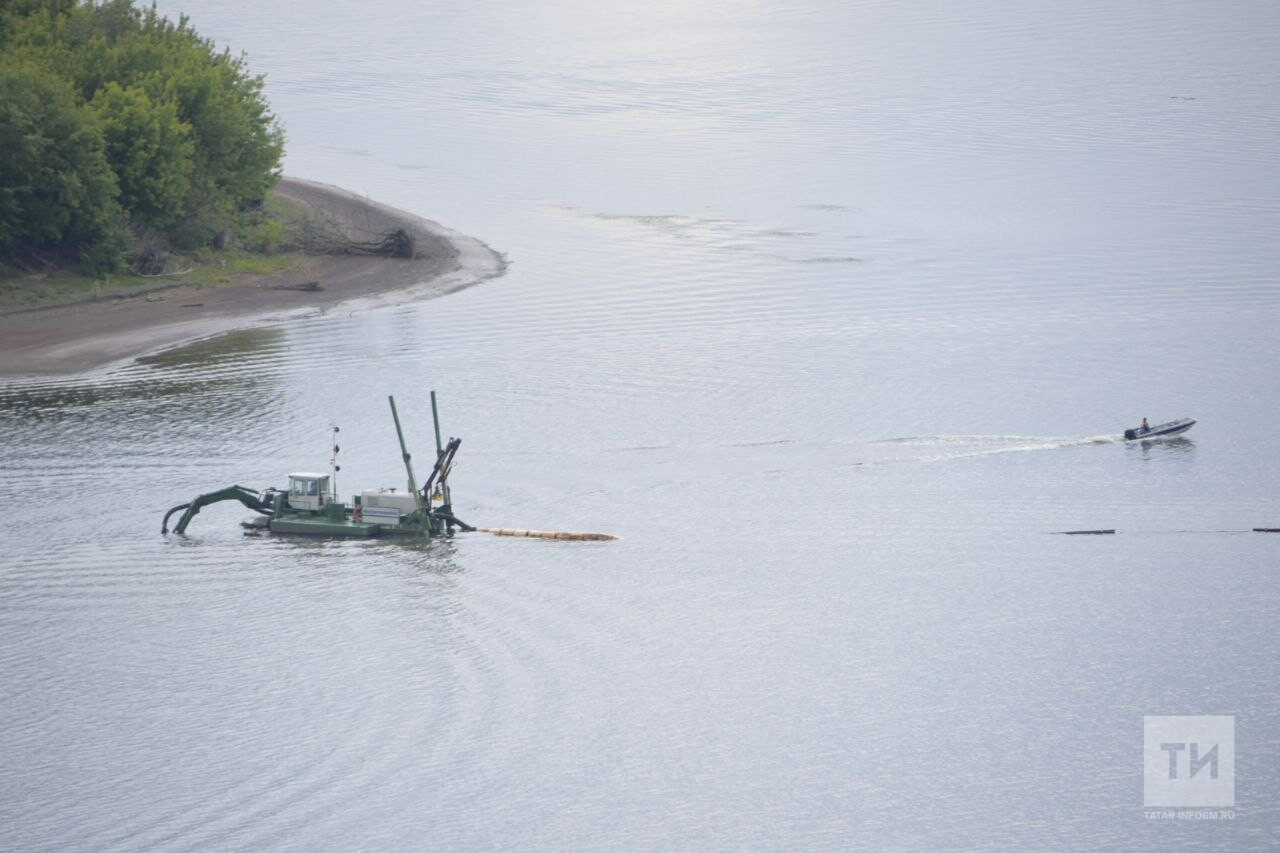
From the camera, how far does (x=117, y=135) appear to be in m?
69.1

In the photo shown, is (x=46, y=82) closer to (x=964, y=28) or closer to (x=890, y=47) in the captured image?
(x=890, y=47)

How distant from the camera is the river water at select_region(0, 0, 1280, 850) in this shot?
1198 inches

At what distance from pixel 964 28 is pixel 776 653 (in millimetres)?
146536

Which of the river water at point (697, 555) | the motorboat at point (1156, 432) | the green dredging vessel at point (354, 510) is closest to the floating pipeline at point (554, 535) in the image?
the river water at point (697, 555)

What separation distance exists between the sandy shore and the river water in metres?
2.04

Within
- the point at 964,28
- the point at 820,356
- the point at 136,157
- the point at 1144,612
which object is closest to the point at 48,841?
the point at 1144,612

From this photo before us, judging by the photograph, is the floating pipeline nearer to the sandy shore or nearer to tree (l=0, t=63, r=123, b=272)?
the sandy shore

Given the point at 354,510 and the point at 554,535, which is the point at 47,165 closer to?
the point at 354,510

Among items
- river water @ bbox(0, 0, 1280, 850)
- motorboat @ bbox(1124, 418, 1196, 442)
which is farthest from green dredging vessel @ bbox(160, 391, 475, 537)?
motorboat @ bbox(1124, 418, 1196, 442)

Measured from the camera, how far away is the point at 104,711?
33.2 m

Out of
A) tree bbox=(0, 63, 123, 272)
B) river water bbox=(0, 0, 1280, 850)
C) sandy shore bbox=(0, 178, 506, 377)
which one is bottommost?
river water bbox=(0, 0, 1280, 850)

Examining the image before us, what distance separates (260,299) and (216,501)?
99.3ft

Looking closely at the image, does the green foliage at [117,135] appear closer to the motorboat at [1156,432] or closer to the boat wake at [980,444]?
the boat wake at [980,444]

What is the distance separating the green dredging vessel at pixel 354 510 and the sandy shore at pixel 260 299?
20.9 m
